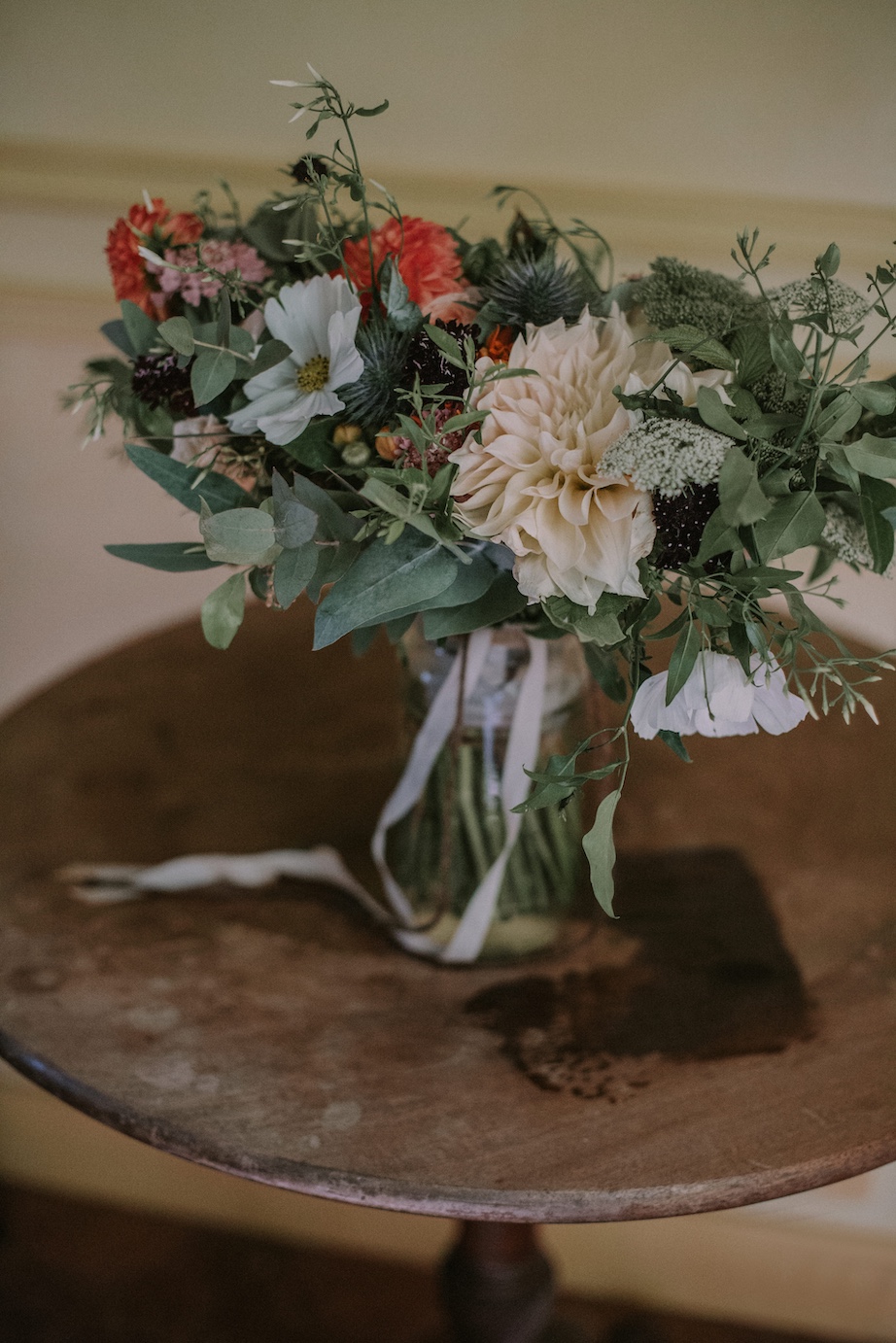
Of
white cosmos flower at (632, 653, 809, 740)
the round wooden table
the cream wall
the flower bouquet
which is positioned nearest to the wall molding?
the cream wall

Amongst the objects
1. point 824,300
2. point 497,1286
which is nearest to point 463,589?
point 824,300

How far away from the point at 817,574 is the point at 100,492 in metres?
1.02

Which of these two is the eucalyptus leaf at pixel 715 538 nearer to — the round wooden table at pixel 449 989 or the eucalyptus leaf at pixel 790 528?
the eucalyptus leaf at pixel 790 528

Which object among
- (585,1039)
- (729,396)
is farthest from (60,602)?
(729,396)

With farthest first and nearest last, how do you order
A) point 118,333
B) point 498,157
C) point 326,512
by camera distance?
point 498,157, point 118,333, point 326,512

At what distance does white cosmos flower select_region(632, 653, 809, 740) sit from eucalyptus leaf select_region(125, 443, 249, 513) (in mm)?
263

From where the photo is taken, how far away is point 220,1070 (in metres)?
0.64

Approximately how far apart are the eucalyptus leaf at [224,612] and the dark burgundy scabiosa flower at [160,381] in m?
0.13

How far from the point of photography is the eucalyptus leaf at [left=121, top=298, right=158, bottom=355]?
2.07ft

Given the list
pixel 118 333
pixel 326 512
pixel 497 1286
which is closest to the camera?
pixel 326 512

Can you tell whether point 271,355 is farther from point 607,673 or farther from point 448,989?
point 448,989

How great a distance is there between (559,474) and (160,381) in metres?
0.25

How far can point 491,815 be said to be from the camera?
0.73 metres

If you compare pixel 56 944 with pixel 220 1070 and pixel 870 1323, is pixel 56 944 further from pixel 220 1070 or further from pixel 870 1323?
pixel 870 1323
